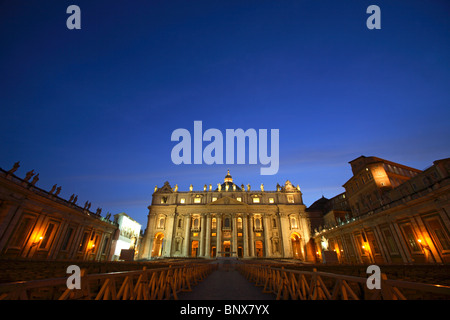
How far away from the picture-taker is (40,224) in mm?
21875

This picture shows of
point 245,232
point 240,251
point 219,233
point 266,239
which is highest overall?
point 245,232

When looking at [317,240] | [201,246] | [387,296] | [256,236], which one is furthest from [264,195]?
[387,296]

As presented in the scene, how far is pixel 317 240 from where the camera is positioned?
45844mm

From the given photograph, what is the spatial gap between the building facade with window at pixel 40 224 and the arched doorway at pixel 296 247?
44.4 m

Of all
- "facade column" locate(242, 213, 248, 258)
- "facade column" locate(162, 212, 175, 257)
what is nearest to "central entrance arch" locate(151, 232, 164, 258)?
"facade column" locate(162, 212, 175, 257)

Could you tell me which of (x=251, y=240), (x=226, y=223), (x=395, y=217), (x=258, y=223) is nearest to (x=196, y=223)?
(x=226, y=223)

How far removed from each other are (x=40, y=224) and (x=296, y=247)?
5201 centimetres

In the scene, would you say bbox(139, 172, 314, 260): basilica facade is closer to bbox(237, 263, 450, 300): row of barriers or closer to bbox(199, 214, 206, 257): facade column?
bbox(199, 214, 206, 257): facade column

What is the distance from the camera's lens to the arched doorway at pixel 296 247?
4792cm

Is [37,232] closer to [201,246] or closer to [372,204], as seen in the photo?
[201,246]

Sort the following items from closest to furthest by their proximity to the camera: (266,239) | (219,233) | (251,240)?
(251,240) < (266,239) < (219,233)

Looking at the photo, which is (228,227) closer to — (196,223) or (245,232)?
(245,232)

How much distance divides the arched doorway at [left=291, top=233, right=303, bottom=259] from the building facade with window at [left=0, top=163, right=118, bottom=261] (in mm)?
44404
